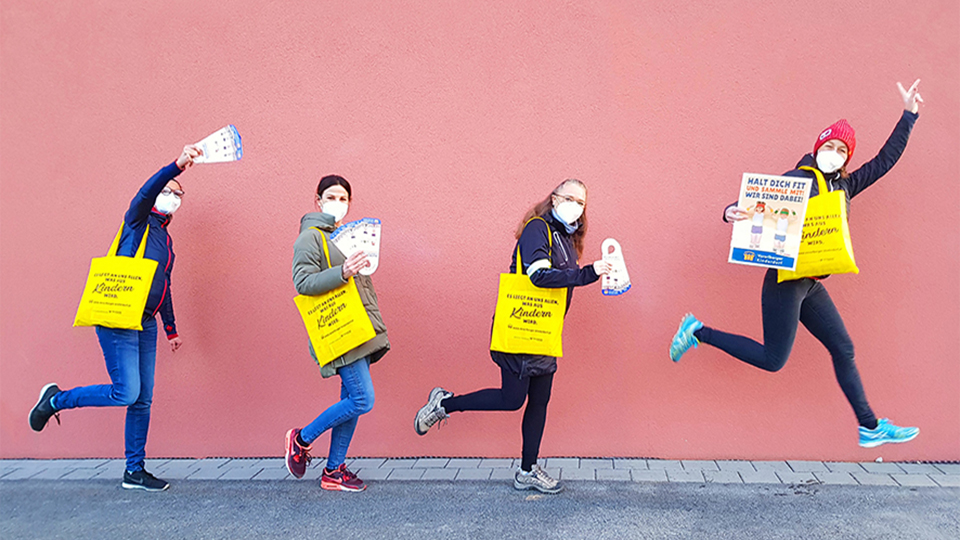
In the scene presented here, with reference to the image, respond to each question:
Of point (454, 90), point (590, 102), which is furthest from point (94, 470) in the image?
point (590, 102)

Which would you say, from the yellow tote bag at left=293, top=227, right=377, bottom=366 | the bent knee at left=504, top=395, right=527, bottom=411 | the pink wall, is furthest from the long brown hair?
the yellow tote bag at left=293, top=227, right=377, bottom=366

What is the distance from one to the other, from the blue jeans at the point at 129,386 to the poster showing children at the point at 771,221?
3.35 meters

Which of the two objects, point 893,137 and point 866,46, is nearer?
→ point 893,137

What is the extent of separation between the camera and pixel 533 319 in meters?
3.47

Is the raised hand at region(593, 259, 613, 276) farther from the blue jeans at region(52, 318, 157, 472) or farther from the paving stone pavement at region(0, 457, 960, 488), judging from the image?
the blue jeans at region(52, 318, 157, 472)

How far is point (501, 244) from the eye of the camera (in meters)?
4.23

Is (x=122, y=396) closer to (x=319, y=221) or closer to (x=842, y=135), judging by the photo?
(x=319, y=221)

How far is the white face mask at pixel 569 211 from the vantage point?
11.4 ft

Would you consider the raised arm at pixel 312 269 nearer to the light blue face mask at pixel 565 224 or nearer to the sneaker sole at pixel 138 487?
the light blue face mask at pixel 565 224

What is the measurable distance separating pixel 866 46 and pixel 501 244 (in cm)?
245

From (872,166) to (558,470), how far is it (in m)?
2.39

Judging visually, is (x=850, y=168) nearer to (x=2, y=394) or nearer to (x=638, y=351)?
(x=638, y=351)

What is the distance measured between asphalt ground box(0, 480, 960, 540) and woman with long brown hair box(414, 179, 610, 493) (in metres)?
0.23

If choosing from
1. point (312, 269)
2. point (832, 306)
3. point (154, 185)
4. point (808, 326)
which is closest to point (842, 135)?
point (832, 306)
